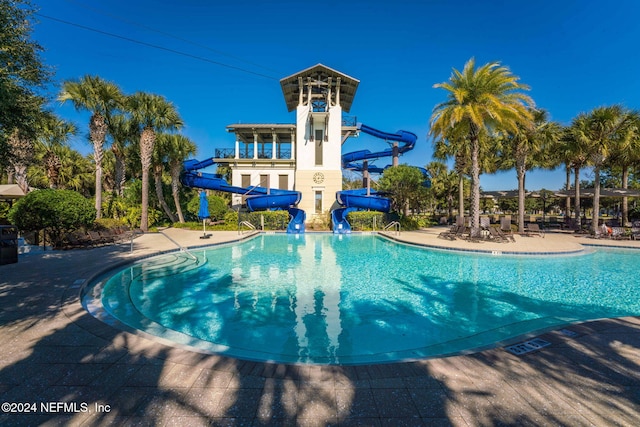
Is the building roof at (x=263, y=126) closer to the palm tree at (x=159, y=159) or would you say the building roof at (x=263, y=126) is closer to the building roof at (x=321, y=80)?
the building roof at (x=321, y=80)

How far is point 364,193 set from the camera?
21.1 meters

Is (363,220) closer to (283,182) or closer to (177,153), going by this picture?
(283,182)

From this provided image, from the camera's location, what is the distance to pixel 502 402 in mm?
2279

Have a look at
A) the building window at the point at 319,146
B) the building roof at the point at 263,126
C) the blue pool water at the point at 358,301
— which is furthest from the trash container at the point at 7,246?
the building roof at the point at 263,126

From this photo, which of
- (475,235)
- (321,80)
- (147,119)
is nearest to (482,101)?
(475,235)

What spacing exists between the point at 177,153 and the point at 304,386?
20.8 meters

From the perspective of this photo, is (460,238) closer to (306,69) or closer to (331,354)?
(331,354)

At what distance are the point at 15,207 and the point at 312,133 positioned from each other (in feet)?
57.6

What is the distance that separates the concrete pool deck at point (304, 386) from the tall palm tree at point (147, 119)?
15.1m

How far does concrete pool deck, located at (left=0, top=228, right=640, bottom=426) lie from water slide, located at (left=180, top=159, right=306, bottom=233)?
49.5 ft

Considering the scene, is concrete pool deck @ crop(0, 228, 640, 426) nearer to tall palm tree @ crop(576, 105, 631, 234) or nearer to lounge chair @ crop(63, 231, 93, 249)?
lounge chair @ crop(63, 231, 93, 249)

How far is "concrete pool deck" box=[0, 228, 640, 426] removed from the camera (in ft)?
6.93

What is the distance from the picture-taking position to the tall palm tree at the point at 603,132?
14148 mm

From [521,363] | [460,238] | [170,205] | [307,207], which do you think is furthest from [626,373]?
[170,205]
